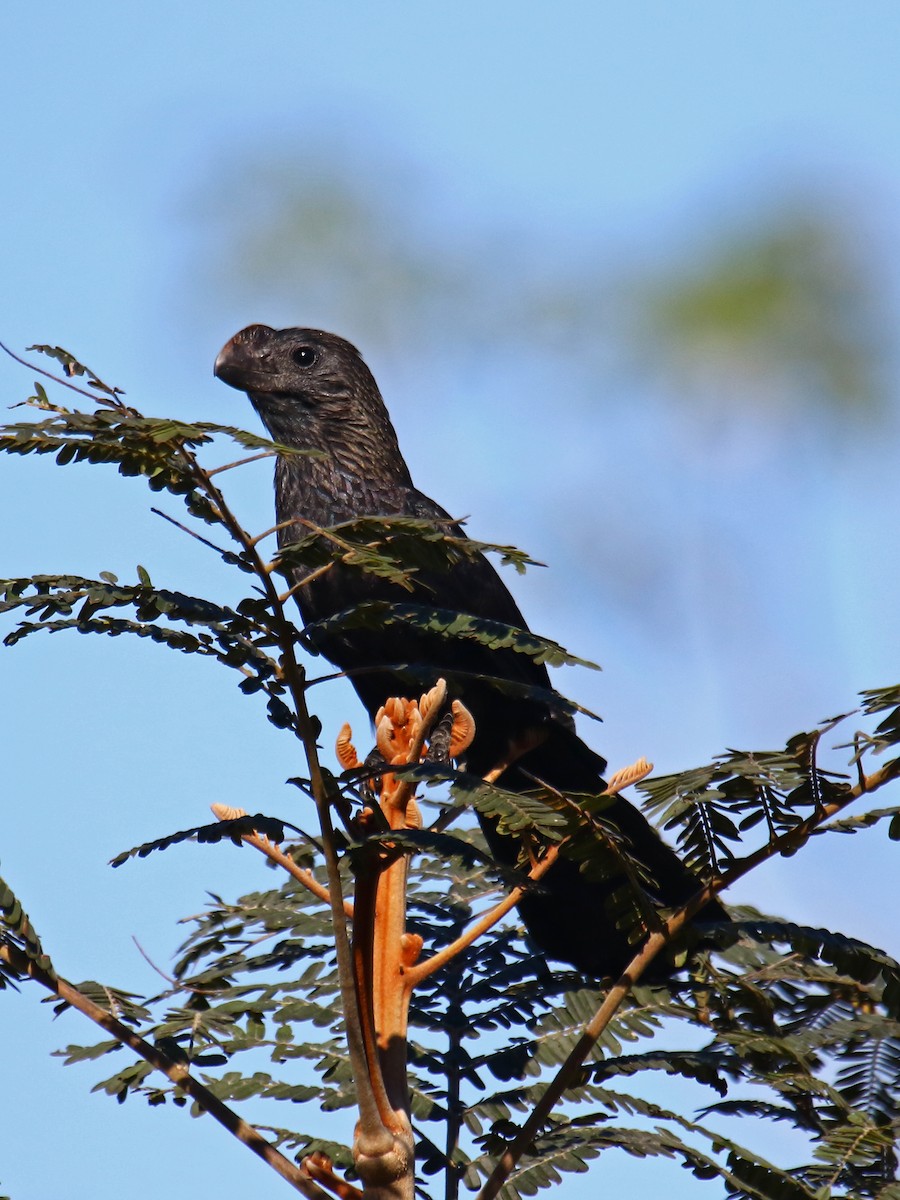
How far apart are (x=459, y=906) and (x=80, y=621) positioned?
152 cm

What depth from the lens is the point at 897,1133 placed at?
2533 millimetres

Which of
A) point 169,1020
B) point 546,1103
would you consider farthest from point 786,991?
point 169,1020

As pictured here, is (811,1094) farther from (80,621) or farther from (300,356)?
(300,356)

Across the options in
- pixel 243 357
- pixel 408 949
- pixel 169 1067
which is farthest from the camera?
pixel 243 357

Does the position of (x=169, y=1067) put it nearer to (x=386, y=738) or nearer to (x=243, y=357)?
(x=386, y=738)

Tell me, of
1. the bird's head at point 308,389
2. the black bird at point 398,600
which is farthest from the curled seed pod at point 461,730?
the bird's head at point 308,389

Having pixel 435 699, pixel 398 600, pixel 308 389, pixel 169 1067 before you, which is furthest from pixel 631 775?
pixel 308 389

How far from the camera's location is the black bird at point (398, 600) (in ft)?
11.7

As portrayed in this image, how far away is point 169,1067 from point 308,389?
11.8 ft

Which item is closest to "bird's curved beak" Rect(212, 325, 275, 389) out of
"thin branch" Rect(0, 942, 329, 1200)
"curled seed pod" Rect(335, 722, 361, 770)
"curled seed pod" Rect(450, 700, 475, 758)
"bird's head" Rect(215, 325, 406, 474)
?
"bird's head" Rect(215, 325, 406, 474)

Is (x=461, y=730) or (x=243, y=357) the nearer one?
(x=461, y=730)

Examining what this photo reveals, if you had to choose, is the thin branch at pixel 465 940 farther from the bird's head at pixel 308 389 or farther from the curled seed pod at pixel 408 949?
the bird's head at pixel 308 389

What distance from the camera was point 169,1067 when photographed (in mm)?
2258

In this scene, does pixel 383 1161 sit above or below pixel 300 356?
below
